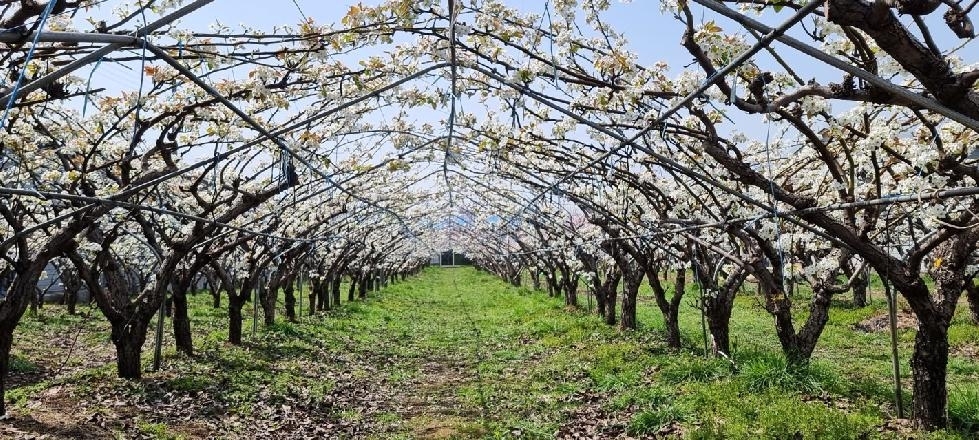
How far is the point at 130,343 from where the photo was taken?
1049 centimetres

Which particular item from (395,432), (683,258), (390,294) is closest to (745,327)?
(683,258)

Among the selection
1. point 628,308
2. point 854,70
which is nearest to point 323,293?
point 628,308

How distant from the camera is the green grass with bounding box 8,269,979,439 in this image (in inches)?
319

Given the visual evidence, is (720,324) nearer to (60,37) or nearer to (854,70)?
(854,70)

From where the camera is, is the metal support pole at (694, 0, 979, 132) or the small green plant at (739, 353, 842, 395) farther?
the small green plant at (739, 353, 842, 395)

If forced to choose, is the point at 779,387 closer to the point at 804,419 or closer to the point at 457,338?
the point at 804,419

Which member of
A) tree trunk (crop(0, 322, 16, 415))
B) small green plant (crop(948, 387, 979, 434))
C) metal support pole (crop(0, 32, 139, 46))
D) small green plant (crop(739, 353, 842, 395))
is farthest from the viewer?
small green plant (crop(739, 353, 842, 395))

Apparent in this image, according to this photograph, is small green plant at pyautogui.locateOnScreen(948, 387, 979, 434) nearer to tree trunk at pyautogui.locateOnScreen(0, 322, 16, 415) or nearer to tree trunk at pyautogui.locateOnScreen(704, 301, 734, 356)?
tree trunk at pyautogui.locateOnScreen(704, 301, 734, 356)

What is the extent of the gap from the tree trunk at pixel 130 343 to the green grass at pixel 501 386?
258 mm

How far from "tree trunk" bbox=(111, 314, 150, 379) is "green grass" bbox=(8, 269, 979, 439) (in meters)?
0.26

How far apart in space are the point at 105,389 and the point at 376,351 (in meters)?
6.83

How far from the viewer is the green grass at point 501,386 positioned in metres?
8.11

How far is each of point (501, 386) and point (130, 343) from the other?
228 inches

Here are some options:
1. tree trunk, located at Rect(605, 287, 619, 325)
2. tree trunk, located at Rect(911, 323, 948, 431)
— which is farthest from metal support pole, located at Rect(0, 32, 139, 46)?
tree trunk, located at Rect(605, 287, 619, 325)
